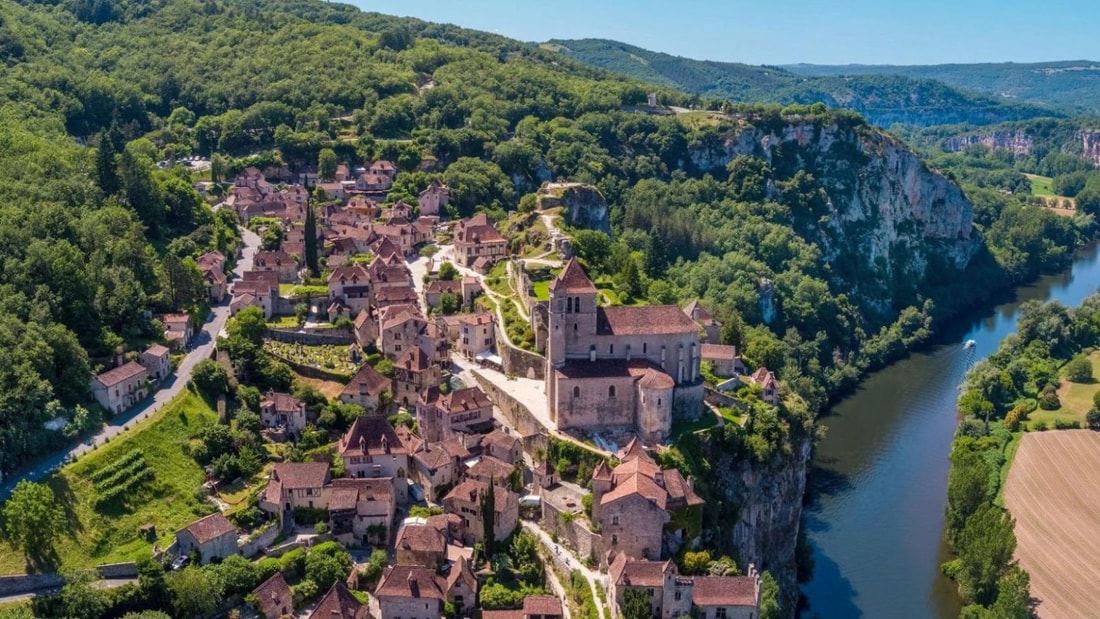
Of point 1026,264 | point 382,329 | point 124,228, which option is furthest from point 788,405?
point 1026,264

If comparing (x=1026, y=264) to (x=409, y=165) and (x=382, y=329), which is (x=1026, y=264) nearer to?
(x=409, y=165)

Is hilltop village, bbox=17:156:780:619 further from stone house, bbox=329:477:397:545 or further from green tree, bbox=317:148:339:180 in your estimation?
green tree, bbox=317:148:339:180

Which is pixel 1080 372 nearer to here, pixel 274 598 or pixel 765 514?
pixel 765 514

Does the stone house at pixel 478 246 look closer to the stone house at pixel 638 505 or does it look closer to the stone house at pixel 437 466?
the stone house at pixel 437 466

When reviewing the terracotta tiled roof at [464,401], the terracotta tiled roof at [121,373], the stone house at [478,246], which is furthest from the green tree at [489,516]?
the stone house at [478,246]

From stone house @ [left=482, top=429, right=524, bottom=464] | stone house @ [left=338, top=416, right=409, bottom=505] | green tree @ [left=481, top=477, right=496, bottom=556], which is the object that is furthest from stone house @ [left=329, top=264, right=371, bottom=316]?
green tree @ [left=481, top=477, right=496, bottom=556]

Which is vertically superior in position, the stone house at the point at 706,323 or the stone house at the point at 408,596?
the stone house at the point at 706,323

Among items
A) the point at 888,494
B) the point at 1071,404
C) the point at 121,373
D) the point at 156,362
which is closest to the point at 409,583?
the point at 121,373
